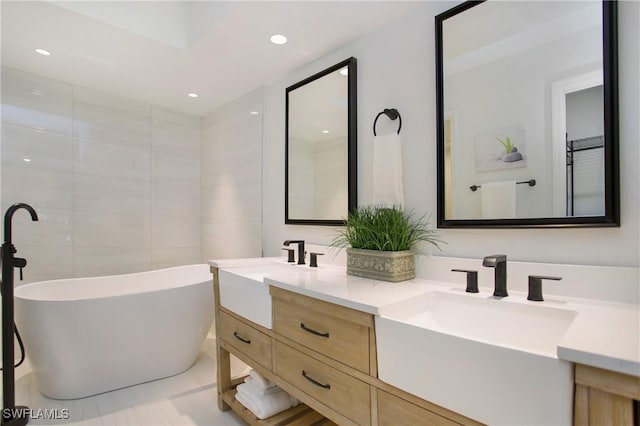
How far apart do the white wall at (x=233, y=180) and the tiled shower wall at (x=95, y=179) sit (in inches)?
9.3

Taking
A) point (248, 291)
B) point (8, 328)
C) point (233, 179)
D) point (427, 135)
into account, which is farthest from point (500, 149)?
point (8, 328)

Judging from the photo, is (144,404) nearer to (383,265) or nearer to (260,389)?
(260,389)

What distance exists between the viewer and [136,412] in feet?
6.21

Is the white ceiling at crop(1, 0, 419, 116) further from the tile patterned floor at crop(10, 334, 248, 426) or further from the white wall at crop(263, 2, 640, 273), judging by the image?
the tile patterned floor at crop(10, 334, 248, 426)

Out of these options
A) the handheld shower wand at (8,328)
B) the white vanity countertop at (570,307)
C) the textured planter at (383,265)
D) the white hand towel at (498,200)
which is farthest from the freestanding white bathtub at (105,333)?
the white hand towel at (498,200)

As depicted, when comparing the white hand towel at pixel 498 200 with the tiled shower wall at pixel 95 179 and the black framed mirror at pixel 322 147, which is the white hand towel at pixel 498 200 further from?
the tiled shower wall at pixel 95 179

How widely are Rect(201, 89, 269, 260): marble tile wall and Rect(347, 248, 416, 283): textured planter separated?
1.32 metres

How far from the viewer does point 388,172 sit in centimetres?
165

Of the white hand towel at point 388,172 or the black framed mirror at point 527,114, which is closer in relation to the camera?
the black framed mirror at point 527,114

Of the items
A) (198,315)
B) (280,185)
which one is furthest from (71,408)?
(280,185)

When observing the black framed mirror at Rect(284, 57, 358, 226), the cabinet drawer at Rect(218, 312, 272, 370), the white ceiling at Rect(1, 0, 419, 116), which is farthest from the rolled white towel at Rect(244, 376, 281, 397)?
the white ceiling at Rect(1, 0, 419, 116)

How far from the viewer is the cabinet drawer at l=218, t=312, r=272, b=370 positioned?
1.48 meters

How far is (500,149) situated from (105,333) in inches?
97.3

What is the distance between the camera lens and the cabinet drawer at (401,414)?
85 centimetres
